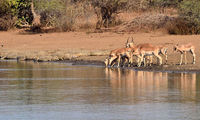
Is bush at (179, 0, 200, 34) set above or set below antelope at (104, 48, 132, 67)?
above

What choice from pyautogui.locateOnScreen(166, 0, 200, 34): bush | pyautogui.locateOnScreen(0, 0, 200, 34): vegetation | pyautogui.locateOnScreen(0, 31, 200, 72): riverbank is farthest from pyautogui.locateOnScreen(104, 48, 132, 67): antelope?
pyautogui.locateOnScreen(0, 0, 200, 34): vegetation

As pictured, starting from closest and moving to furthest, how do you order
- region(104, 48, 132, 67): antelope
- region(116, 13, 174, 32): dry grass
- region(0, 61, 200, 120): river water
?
region(0, 61, 200, 120): river water, region(104, 48, 132, 67): antelope, region(116, 13, 174, 32): dry grass

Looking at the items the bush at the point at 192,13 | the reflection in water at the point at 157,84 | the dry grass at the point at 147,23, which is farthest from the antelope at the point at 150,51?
the dry grass at the point at 147,23

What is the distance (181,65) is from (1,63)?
8075 millimetres

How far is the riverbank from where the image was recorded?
22844 millimetres

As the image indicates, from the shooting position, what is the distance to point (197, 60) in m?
20.6

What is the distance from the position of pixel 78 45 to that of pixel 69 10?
8.83 meters

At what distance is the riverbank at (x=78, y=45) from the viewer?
22.8 metres

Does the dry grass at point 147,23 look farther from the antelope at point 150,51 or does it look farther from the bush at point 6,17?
the antelope at point 150,51

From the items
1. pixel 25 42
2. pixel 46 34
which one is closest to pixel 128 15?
pixel 46 34

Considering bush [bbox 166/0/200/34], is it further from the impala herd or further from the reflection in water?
the reflection in water

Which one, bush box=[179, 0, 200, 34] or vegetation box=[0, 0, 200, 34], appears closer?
bush box=[179, 0, 200, 34]

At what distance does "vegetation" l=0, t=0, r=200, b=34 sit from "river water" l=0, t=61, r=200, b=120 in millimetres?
14681

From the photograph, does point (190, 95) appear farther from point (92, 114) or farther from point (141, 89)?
point (92, 114)
